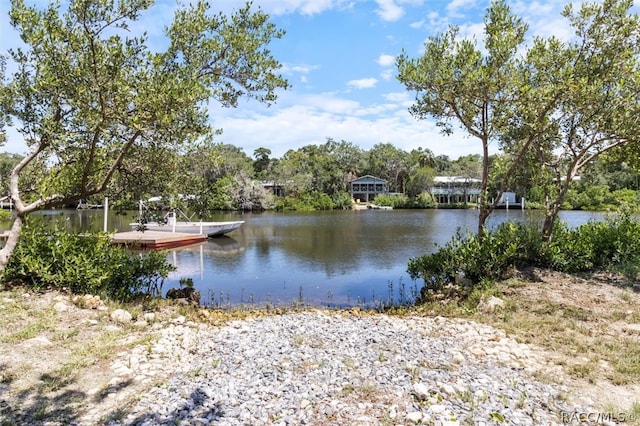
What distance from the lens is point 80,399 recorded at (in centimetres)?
447

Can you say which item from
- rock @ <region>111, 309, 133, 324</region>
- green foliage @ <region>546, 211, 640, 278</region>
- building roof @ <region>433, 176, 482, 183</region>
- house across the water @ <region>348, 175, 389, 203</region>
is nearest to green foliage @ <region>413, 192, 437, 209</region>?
building roof @ <region>433, 176, 482, 183</region>

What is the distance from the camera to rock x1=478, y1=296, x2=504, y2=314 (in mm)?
8117

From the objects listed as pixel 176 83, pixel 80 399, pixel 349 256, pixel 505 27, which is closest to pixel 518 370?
pixel 80 399

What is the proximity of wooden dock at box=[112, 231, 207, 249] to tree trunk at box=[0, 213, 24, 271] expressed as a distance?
548 inches

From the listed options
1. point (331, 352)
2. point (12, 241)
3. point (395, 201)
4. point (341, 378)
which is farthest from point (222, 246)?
point (395, 201)

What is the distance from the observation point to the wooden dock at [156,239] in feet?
75.7

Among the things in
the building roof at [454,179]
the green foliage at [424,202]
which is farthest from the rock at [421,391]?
the building roof at [454,179]

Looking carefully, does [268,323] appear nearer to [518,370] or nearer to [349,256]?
[518,370]

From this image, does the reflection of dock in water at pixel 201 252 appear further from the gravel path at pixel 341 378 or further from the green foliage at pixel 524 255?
the gravel path at pixel 341 378

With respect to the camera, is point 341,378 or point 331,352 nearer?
point 341,378

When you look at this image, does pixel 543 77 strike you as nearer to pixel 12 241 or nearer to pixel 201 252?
pixel 12 241

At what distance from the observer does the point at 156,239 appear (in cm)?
2352

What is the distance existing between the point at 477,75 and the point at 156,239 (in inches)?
776

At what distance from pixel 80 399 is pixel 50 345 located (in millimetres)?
1755
